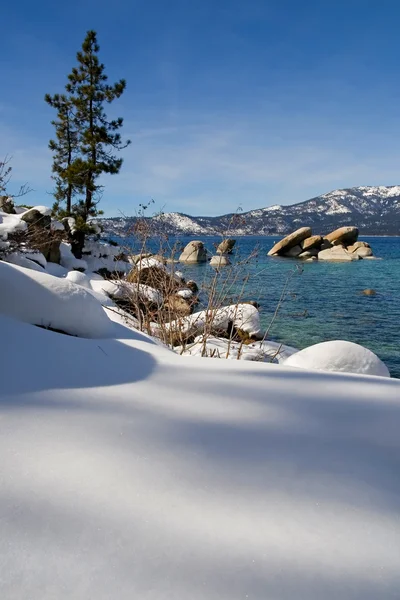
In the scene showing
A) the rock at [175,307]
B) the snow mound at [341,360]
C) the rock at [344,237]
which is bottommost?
the snow mound at [341,360]

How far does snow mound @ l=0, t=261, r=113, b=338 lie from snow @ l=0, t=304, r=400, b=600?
1113 millimetres

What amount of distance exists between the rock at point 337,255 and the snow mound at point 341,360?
37.2 metres

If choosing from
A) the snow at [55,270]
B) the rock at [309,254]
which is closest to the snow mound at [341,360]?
the snow at [55,270]

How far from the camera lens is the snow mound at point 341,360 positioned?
5.25 m

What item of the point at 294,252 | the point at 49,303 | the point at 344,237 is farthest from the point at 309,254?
the point at 49,303

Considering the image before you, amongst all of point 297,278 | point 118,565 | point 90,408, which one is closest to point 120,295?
point 90,408

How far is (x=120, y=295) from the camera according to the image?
34.8ft

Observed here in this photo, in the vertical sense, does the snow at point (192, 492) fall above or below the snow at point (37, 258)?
below

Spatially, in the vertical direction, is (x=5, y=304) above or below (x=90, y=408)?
above

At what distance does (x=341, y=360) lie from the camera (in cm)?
529

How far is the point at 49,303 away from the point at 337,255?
135ft

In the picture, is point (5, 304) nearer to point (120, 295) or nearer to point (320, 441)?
point (320, 441)

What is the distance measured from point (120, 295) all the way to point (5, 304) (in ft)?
24.2

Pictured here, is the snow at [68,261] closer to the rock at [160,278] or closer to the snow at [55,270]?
the snow at [55,270]
